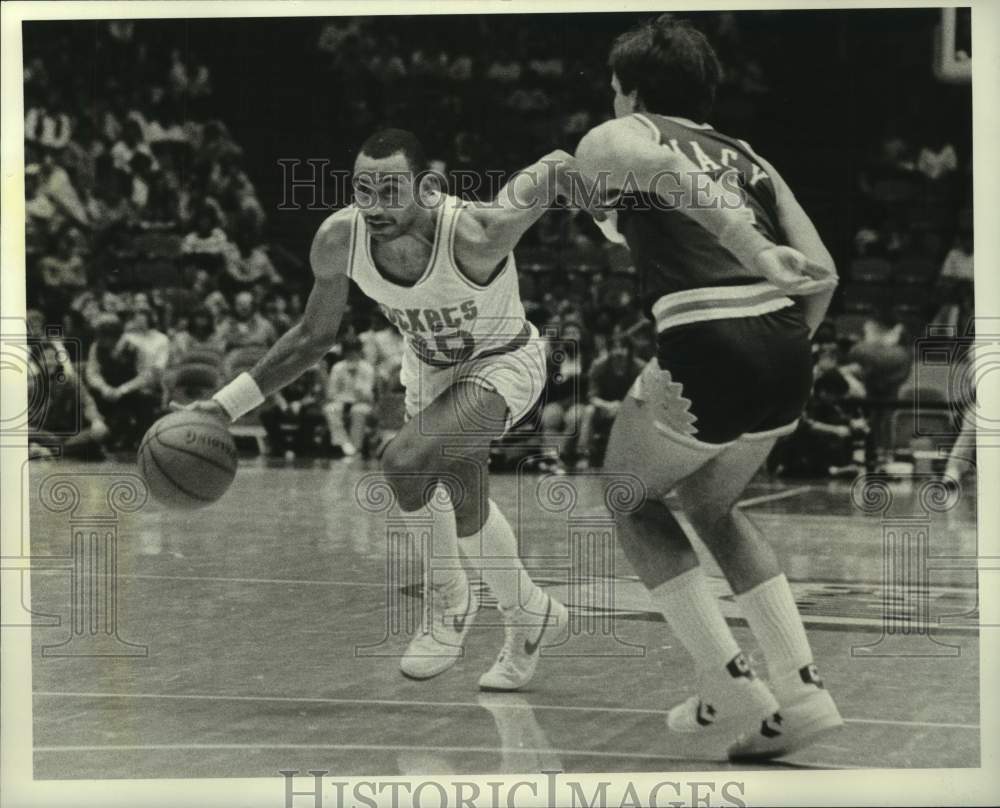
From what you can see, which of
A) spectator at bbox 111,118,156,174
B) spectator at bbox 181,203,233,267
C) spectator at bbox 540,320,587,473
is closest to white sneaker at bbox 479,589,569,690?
spectator at bbox 540,320,587,473

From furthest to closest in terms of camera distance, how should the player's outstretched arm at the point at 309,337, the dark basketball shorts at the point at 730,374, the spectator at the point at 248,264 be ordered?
1. the player's outstretched arm at the point at 309,337
2. the spectator at the point at 248,264
3. the dark basketball shorts at the point at 730,374

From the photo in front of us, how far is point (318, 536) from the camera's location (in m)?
6.44

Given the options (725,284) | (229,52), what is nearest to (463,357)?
(725,284)

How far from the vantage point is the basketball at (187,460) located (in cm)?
618

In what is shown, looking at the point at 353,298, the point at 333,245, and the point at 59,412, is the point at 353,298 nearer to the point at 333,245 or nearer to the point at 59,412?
the point at 333,245

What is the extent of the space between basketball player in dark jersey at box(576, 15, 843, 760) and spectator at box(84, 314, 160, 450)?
1.67 m

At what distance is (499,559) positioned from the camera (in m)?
6.26

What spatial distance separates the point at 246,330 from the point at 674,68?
5.87ft

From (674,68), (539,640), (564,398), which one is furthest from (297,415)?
(674,68)

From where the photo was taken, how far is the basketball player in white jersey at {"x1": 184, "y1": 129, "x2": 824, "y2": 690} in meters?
6.22

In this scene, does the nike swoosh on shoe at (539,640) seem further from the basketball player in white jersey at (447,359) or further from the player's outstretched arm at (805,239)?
the player's outstretched arm at (805,239)

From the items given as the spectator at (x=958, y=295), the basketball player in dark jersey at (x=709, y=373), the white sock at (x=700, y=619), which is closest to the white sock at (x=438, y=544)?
the basketball player in dark jersey at (x=709, y=373)

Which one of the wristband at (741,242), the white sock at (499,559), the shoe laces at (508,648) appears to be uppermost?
the wristband at (741,242)

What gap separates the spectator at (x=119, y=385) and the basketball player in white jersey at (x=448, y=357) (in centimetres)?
21
